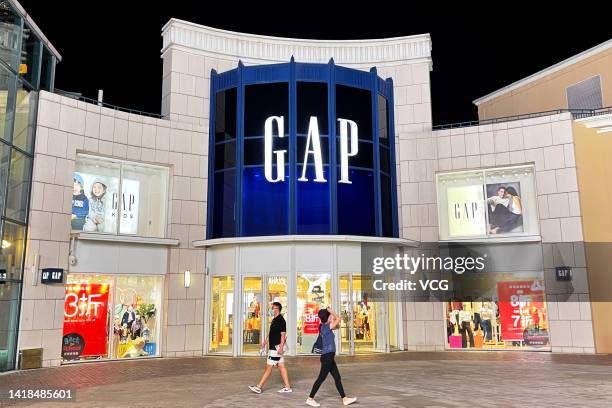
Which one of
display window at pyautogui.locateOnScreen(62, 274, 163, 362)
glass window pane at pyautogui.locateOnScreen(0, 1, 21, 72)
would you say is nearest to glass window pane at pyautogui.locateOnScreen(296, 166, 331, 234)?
display window at pyautogui.locateOnScreen(62, 274, 163, 362)

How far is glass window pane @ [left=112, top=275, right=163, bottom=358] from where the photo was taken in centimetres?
1608

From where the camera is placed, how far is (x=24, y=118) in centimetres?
1458

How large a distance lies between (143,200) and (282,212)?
4.60 m

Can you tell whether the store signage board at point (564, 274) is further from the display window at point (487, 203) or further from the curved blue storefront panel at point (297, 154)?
the curved blue storefront panel at point (297, 154)

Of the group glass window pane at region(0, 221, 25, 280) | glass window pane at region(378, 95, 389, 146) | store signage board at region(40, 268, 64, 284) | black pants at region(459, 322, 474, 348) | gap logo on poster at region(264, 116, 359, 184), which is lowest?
black pants at region(459, 322, 474, 348)

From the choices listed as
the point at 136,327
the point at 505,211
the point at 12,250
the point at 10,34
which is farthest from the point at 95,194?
the point at 505,211

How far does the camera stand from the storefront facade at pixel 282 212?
15945mm

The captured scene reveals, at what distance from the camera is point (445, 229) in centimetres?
1895

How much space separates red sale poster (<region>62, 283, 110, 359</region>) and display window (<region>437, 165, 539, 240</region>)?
1155cm

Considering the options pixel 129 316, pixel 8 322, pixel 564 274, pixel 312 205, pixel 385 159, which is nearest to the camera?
pixel 8 322

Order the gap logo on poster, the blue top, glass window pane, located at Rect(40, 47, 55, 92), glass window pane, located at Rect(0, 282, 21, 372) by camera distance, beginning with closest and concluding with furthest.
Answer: the blue top
glass window pane, located at Rect(0, 282, 21, 372)
glass window pane, located at Rect(40, 47, 55, 92)
the gap logo on poster

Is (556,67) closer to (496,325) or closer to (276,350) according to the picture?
(496,325)

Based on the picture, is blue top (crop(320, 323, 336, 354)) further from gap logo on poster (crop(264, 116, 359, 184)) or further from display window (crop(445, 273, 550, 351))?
display window (crop(445, 273, 550, 351))

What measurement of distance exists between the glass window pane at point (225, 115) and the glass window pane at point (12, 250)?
7079 millimetres
